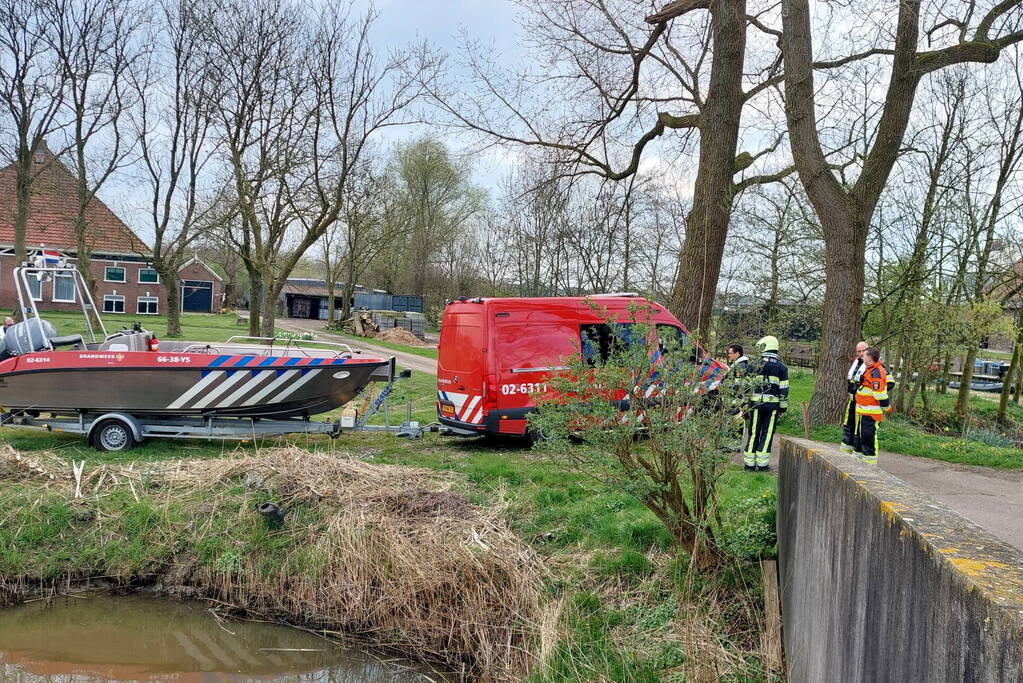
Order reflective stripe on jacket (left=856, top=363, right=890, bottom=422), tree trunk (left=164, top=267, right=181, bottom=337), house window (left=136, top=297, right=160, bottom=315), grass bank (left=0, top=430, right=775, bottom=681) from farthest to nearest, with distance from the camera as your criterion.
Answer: house window (left=136, top=297, right=160, bottom=315), tree trunk (left=164, top=267, right=181, bottom=337), reflective stripe on jacket (left=856, top=363, right=890, bottom=422), grass bank (left=0, top=430, right=775, bottom=681)

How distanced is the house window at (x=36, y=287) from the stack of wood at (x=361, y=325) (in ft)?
85.4

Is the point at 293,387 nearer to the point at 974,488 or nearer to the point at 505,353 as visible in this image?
the point at 505,353

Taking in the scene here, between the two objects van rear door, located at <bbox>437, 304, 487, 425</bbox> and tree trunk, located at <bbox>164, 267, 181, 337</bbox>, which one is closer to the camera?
van rear door, located at <bbox>437, 304, 487, 425</bbox>

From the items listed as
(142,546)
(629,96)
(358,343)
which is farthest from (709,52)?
(358,343)

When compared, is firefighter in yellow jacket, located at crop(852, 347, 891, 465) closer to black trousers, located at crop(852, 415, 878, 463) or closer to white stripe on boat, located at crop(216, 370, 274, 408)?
black trousers, located at crop(852, 415, 878, 463)

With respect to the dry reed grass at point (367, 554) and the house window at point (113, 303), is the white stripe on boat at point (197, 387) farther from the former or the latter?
the house window at point (113, 303)

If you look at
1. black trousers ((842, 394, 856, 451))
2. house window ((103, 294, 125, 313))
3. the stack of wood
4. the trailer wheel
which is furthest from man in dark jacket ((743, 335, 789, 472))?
house window ((103, 294, 125, 313))

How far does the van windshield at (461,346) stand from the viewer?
11438mm

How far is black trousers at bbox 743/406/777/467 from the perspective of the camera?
1023cm

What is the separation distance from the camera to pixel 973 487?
1066 cm

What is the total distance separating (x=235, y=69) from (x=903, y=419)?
18862mm

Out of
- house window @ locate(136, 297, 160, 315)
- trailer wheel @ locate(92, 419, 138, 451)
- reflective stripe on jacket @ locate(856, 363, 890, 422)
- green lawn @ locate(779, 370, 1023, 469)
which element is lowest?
trailer wheel @ locate(92, 419, 138, 451)

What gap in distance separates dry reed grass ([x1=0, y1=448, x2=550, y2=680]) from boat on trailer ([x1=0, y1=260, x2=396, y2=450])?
1.29 meters

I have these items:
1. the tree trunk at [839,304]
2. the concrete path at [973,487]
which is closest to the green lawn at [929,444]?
the concrete path at [973,487]
